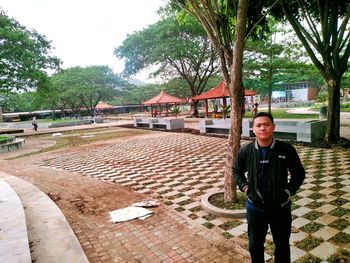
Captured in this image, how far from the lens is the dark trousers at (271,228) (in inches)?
110

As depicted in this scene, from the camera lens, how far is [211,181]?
23.4ft

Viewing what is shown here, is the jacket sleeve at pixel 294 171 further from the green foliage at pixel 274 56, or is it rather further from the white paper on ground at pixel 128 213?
the green foliage at pixel 274 56

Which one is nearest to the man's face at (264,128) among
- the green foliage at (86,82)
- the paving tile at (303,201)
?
the paving tile at (303,201)

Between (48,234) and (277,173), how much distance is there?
12.1 ft

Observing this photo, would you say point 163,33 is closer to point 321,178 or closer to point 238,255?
point 321,178

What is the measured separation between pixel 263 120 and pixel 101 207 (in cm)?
415

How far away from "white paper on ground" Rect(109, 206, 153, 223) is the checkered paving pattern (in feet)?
1.99

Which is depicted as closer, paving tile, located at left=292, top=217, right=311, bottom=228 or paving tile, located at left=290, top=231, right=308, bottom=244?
paving tile, located at left=290, top=231, right=308, bottom=244

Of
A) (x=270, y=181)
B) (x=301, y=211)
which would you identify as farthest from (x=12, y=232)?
(x=301, y=211)

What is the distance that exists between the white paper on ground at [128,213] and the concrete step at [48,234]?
812 mm

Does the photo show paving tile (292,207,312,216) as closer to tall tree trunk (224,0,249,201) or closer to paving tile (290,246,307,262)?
tall tree trunk (224,0,249,201)

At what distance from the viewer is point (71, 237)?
169 inches

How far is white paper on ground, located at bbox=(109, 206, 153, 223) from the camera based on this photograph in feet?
16.6

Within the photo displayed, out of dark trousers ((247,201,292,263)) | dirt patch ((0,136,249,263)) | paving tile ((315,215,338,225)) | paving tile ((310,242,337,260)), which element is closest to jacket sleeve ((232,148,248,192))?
dark trousers ((247,201,292,263))
